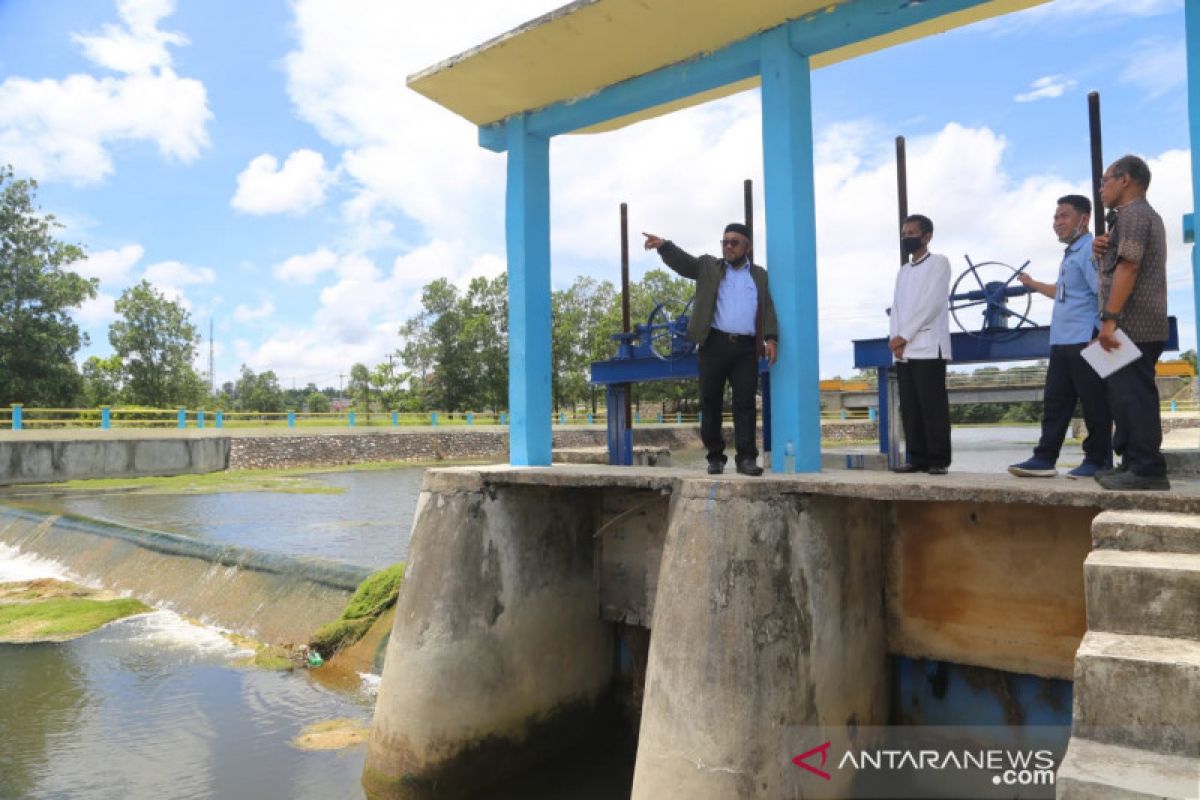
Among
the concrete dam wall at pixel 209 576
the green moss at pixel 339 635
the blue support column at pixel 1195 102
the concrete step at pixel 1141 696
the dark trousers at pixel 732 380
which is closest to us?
the concrete step at pixel 1141 696

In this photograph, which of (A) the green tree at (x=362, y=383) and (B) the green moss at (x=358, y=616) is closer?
(B) the green moss at (x=358, y=616)

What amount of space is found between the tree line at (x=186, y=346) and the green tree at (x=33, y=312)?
36mm

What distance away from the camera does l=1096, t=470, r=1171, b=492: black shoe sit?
10.0 ft

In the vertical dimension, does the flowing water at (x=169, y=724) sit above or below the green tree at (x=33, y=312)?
below

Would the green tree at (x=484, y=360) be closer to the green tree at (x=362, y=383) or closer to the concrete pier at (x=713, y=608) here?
the green tree at (x=362, y=383)

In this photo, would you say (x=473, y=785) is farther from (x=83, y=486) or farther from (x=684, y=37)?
(x=83, y=486)

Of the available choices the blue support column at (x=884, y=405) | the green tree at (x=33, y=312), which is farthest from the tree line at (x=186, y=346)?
the blue support column at (x=884, y=405)

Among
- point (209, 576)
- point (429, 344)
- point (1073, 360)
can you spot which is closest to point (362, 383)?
point (429, 344)

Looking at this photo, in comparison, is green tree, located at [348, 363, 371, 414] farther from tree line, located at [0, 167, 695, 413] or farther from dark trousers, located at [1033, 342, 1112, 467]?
dark trousers, located at [1033, 342, 1112, 467]

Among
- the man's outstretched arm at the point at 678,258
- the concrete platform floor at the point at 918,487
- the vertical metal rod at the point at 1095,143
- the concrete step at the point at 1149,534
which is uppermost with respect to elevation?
the vertical metal rod at the point at 1095,143

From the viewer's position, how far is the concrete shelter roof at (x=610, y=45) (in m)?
4.44

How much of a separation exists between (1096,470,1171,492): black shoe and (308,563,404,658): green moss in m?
6.05

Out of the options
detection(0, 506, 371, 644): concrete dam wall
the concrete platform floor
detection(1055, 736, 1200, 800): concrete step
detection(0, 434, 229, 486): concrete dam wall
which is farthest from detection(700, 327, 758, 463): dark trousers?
detection(0, 434, 229, 486): concrete dam wall

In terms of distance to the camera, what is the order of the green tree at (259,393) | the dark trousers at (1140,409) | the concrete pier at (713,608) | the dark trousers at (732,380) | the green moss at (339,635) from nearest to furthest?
the dark trousers at (1140,409)
the concrete pier at (713,608)
the dark trousers at (732,380)
the green moss at (339,635)
the green tree at (259,393)
